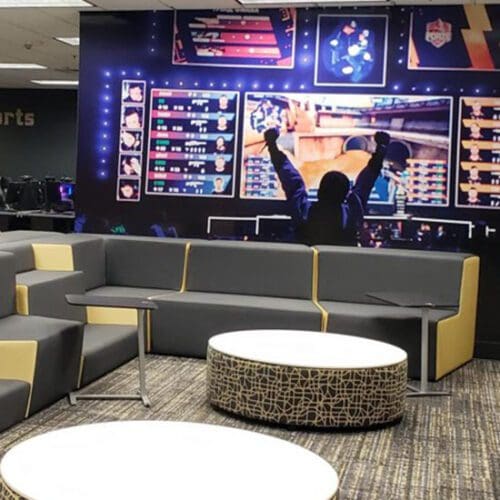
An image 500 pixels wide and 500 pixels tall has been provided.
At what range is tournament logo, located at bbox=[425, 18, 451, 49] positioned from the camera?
701 centimetres

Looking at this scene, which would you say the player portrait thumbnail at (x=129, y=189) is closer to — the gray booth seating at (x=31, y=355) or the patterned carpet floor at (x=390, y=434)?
the patterned carpet floor at (x=390, y=434)

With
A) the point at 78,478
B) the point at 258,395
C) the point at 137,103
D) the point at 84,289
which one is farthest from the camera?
the point at 137,103

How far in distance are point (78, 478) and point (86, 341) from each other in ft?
10.7

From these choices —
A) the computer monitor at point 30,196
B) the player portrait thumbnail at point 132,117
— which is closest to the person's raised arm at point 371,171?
the player portrait thumbnail at point 132,117


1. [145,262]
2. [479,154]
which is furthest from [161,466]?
[479,154]

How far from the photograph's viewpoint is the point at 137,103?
7.68 metres

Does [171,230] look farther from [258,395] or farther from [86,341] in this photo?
[258,395]

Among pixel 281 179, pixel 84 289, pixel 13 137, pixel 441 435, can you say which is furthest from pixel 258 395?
pixel 13 137

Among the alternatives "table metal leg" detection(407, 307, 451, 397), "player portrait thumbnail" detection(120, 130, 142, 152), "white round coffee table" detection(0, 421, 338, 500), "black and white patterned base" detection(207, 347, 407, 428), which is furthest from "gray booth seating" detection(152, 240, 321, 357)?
"white round coffee table" detection(0, 421, 338, 500)

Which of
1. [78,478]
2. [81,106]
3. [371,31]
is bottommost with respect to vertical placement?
[78,478]

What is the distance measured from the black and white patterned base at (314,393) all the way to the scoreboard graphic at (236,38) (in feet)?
11.9

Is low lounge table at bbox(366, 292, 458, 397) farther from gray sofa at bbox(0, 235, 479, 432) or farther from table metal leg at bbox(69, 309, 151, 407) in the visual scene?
table metal leg at bbox(69, 309, 151, 407)

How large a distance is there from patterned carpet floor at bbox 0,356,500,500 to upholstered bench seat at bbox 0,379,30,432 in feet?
0.21

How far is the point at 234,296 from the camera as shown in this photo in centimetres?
684
